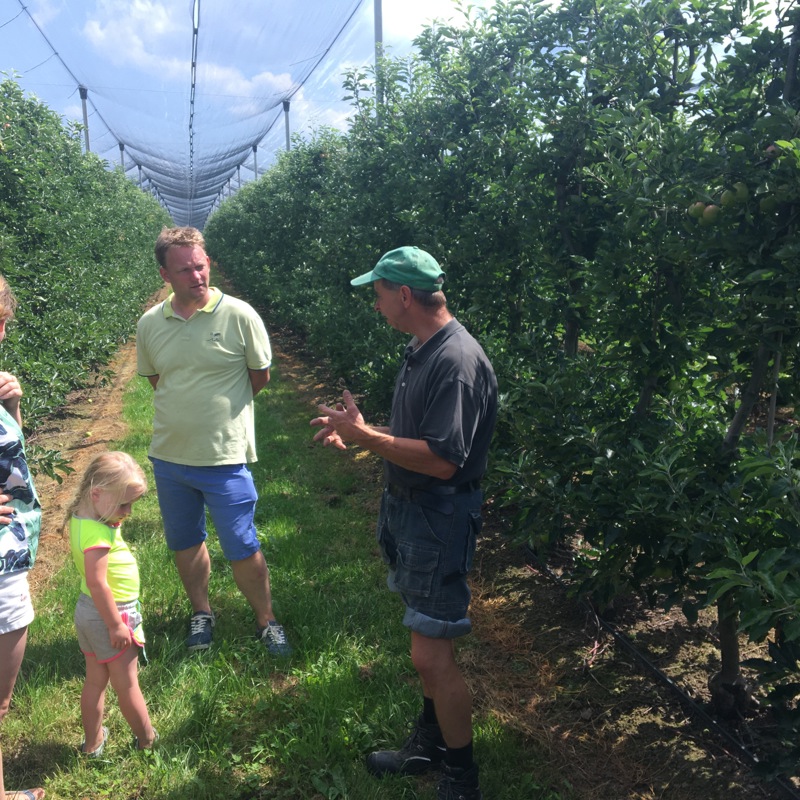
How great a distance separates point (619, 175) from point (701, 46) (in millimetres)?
805

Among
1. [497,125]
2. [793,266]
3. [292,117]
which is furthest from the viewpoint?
[292,117]

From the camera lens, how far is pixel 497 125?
4363 mm

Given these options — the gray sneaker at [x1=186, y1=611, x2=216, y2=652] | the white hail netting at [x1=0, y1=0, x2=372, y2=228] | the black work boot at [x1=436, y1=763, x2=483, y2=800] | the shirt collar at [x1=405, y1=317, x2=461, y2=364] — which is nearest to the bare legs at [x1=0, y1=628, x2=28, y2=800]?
the gray sneaker at [x1=186, y1=611, x2=216, y2=652]

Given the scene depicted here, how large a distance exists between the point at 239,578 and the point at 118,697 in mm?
788

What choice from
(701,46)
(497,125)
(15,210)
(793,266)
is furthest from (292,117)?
(793,266)

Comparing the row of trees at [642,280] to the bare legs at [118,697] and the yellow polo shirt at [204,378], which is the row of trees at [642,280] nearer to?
the yellow polo shirt at [204,378]

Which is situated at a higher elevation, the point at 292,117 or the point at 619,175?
the point at 292,117

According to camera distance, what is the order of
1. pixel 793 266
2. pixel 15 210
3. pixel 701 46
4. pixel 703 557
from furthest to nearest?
pixel 15 210
pixel 701 46
pixel 703 557
pixel 793 266

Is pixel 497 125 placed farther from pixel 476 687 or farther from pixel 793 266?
pixel 476 687

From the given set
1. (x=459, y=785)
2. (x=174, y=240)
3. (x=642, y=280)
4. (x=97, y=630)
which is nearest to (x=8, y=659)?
(x=97, y=630)

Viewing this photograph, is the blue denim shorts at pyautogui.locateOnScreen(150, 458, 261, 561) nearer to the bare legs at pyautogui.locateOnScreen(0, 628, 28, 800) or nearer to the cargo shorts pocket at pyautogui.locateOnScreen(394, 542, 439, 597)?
the bare legs at pyautogui.locateOnScreen(0, 628, 28, 800)

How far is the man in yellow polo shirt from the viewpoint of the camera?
296cm

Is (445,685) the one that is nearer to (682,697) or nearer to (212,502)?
(682,697)

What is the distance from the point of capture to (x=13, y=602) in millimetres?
2092
